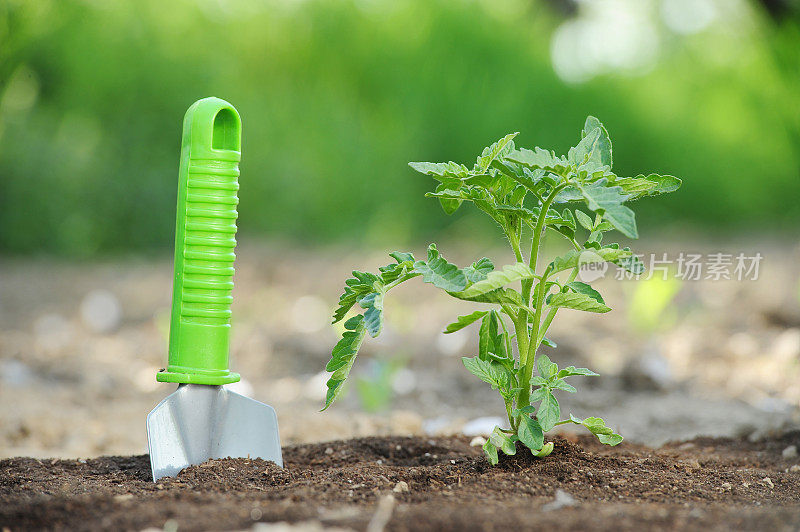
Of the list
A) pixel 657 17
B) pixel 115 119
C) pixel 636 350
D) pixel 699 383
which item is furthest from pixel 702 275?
pixel 657 17

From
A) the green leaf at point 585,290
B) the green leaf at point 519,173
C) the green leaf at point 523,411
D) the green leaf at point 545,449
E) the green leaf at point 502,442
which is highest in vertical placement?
the green leaf at point 519,173

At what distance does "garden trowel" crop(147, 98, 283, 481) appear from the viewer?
1.38m

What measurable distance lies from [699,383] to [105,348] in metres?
2.31

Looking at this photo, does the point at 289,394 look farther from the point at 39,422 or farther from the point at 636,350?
the point at 636,350

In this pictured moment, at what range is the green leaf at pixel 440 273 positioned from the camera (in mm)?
1161

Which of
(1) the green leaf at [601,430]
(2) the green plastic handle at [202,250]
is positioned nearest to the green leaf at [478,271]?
(1) the green leaf at [601,430]

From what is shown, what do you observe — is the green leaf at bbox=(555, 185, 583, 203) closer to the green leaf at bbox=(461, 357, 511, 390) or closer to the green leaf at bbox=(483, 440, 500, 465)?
the green leaf at bbox=(461, 357, 511, 390)

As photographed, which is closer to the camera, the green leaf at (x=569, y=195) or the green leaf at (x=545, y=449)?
the green leaf at (x=569, y=195)

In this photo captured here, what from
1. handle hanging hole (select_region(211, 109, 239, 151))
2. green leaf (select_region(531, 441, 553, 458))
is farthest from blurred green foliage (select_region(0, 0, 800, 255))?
green leaf (select_region(531, 441, 553, 458))

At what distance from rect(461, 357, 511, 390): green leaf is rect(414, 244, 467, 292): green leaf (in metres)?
0.15

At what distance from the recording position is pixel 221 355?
1.42 metres

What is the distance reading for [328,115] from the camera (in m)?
5.86

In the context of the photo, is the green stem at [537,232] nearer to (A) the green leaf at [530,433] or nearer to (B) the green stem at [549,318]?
(B) the green stem at [549,318]
